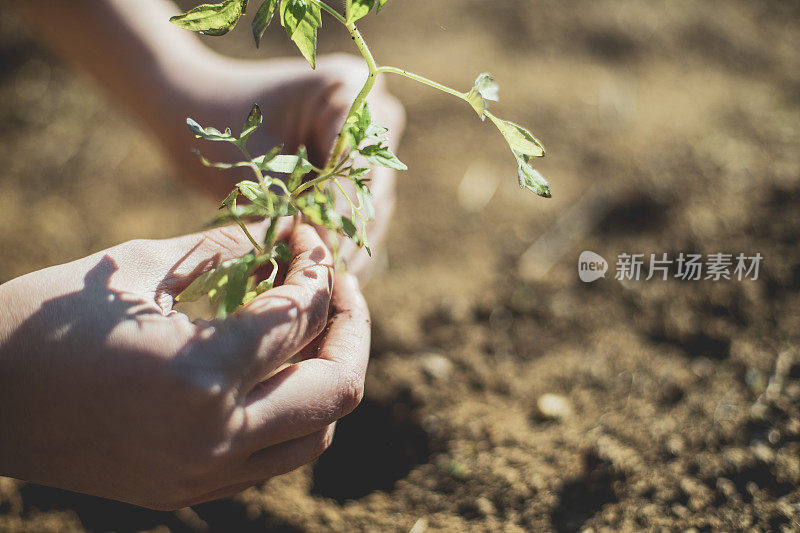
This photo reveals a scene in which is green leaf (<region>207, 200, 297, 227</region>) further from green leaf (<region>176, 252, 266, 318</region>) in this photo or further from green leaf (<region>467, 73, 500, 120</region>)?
green leaf (<region>467, 73, 500, 120</region>)

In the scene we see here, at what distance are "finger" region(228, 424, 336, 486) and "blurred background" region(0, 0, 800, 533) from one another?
0.47 metres

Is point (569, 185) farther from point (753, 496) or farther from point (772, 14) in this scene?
point (772, 14)

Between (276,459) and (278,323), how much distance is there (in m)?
0.26

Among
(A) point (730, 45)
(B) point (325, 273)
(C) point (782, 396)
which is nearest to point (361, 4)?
(B) point (325, 273)

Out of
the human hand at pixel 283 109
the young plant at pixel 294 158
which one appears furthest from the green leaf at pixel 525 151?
the human hand at pixel 283 109

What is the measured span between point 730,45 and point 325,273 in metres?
2.62

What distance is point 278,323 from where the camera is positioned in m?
0.93

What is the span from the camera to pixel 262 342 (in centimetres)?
92

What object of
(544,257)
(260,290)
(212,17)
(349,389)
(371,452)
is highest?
(212,17)

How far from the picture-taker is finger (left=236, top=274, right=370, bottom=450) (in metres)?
0.94

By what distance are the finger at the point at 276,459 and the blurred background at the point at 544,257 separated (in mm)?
466

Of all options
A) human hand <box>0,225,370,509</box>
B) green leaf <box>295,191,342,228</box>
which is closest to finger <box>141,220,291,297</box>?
human hand <box>0,225,370,509</box>
